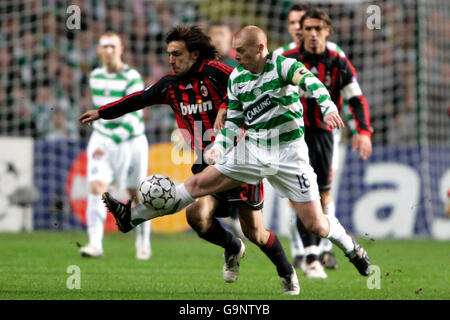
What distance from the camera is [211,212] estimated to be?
6.05m

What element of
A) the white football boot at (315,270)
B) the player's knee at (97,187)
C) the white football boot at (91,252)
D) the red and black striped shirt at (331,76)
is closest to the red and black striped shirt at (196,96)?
the red and black striped shirt at (331,76)

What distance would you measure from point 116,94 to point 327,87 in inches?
105

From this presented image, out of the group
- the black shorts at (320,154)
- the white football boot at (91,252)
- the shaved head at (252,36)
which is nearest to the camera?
the shaved head at (252,36)

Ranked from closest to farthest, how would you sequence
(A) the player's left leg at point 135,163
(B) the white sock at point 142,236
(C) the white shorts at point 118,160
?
(B) the white sock at point 142,236 → (C) the white shorts at point 118,160 → (A) the player's left leg at point 135,163

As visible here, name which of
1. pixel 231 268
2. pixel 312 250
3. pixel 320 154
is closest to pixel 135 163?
pixel 320 154

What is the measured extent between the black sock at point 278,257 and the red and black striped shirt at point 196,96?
Answer: 824 millimetres

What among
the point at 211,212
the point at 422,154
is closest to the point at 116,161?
the point at 211,212

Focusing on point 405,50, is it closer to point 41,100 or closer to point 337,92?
point 41,100

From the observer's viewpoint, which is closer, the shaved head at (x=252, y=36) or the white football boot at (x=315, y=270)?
the shaved head at (x=252, y=36)

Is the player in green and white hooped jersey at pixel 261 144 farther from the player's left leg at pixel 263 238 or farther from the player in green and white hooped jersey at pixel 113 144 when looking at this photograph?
the player in green and white hooped jersey at pixel 113 144

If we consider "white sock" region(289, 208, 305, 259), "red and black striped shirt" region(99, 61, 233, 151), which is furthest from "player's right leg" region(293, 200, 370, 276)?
"white sock" region(289, 208, 305, 259)

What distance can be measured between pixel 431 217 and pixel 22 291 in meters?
7.73

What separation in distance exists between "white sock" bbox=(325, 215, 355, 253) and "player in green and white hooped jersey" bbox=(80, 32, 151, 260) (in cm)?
329

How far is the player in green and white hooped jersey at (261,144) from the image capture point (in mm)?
5391
